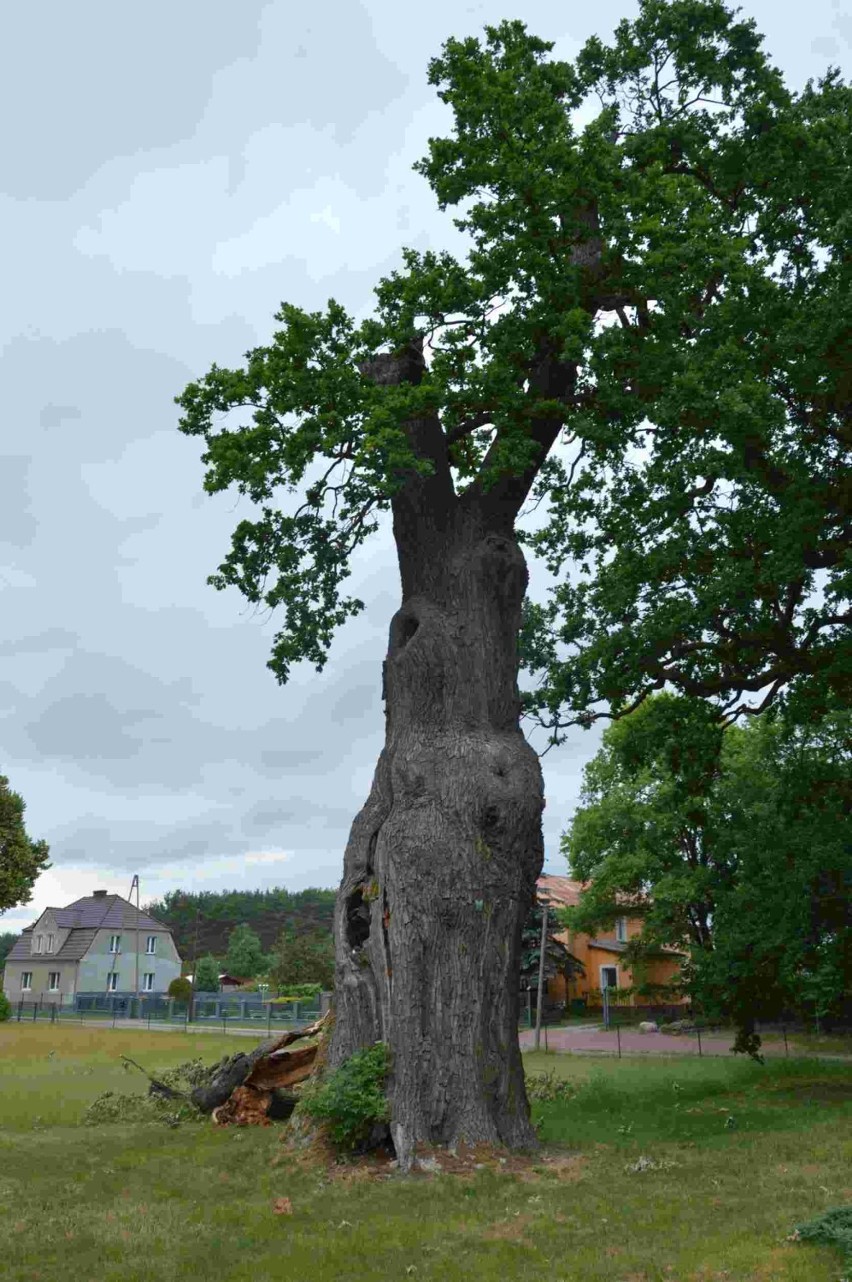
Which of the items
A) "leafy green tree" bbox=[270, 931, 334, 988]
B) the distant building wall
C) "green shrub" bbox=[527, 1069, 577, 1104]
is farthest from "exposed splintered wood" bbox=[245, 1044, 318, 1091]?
the distant building wall

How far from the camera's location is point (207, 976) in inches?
3302

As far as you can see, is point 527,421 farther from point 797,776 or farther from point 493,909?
point 797,776

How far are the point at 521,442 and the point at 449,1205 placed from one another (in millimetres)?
9354

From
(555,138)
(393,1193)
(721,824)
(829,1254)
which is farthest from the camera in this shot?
(721,824)

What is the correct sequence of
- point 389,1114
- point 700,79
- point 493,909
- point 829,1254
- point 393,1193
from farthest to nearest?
point 700,79, point 493,909, point 389,1114, point 393,1193, point 829,1254

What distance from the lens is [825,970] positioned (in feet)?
59.2

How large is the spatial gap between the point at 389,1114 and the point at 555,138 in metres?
13.1

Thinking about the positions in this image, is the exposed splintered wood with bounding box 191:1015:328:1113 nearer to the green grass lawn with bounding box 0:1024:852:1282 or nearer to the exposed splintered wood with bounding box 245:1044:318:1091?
the exposed splintered wood with bounding box 245:1044:318:1091

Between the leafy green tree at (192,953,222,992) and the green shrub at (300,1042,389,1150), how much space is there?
6843 cm

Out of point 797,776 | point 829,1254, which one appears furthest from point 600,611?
point 829,1254

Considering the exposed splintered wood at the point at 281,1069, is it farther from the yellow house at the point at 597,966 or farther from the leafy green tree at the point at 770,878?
the yellow house at the point at 597,966

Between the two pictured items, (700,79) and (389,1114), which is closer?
(389,1114)

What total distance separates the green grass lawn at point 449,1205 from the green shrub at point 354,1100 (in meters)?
0.61

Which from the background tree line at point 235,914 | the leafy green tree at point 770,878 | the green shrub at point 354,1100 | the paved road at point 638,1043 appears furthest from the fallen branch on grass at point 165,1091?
the background tree line at point 235,914
